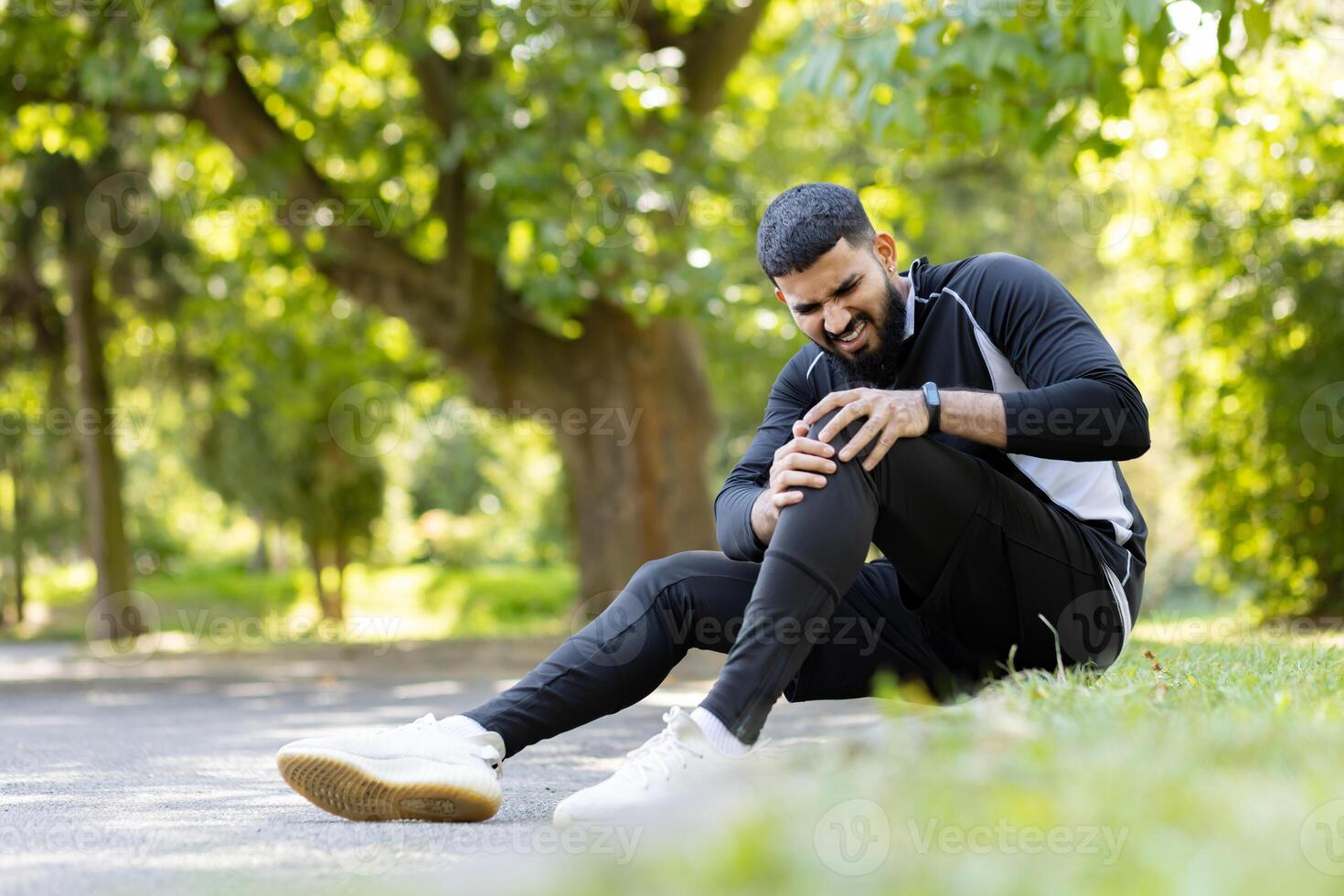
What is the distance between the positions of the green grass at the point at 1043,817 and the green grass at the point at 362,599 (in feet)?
63.0

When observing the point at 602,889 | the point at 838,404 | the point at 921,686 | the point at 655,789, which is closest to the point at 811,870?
the point at 602,889

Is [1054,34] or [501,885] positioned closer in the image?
[501,885]

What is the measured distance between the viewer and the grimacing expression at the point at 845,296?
10.9 ft

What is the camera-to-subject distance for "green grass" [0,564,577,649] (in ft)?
74.9

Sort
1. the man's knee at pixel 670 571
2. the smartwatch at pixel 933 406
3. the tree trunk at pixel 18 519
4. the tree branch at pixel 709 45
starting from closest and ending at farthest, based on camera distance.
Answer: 1. the smartwatch at pixel 933 406
2. the man's knee at pixel 670 571
3. the tree branch at pixel 709 45
4. the tree trunk at pixel 18 519

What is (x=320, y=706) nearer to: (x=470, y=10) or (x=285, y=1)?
(x=470, y=10)

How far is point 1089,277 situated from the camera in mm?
16859

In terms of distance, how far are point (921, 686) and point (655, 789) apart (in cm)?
96

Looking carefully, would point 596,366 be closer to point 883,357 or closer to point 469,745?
point 883,357

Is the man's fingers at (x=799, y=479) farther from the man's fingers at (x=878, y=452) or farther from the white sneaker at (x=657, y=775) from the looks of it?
the white sneaker at (x=657, y=775)

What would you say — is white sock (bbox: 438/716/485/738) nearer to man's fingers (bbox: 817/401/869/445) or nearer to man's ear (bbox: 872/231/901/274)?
man's fingers (bbox: 817/401/869/445)

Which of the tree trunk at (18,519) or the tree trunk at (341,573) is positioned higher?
the tree trunk at (18,519)

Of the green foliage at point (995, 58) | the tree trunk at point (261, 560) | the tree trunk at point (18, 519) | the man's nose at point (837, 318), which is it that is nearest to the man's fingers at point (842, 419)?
the man's nose at point (837, 318)

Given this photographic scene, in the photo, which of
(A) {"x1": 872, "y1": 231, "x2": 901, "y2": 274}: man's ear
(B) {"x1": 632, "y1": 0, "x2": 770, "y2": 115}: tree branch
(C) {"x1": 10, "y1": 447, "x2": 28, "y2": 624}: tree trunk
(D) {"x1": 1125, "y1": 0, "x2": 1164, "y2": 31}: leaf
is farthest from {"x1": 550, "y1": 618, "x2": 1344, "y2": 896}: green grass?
(C) {"x1": 10, "y1": 447, "x2": 28, "y2": 624}: tree trunk
